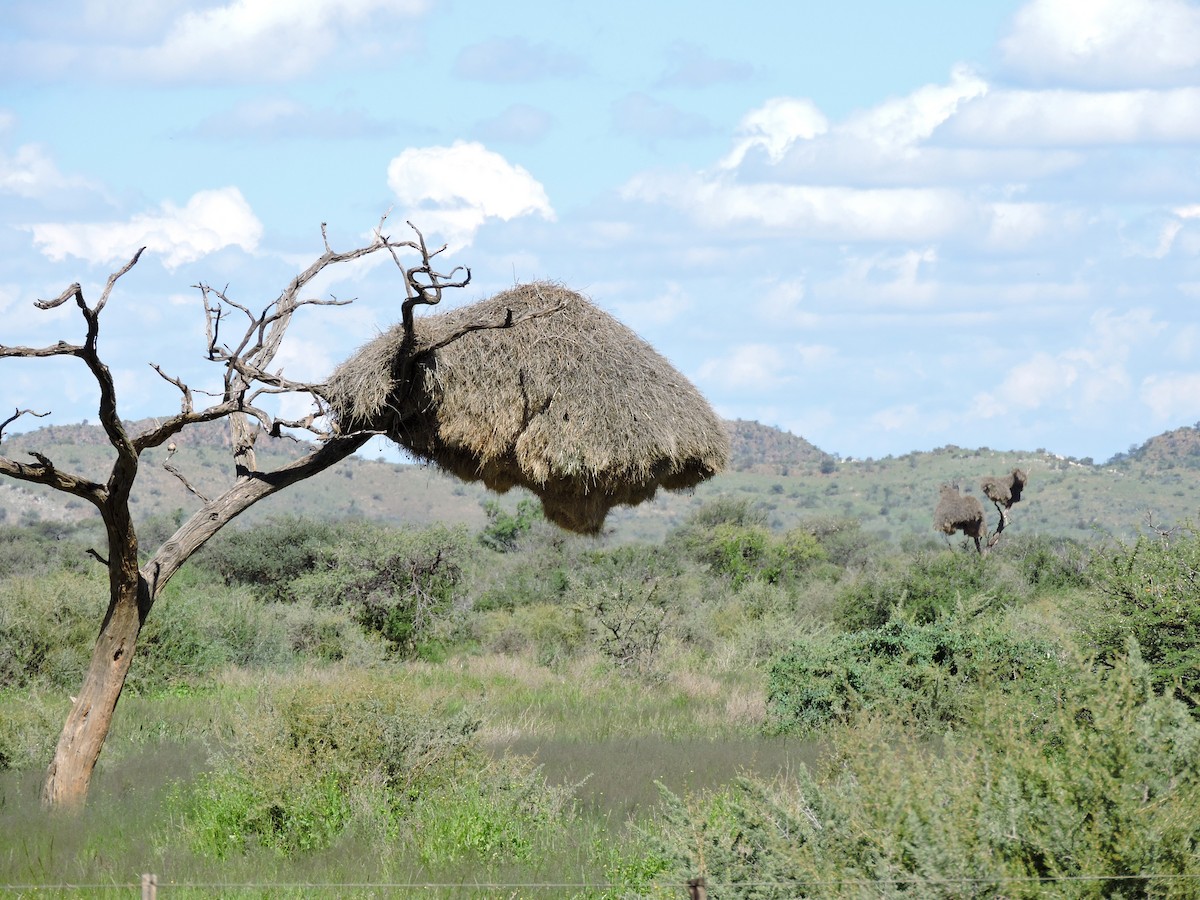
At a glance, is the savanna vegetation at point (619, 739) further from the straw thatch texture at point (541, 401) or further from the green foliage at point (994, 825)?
the straw thatch texture at point (541, 401)

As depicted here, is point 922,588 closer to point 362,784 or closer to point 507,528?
point 362,784

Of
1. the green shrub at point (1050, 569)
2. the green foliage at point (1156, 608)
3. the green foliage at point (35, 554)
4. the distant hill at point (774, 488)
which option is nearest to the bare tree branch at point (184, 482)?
the green foliage at point (1156, 608)

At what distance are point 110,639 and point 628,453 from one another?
391 cm

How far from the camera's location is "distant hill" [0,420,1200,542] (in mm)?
63688

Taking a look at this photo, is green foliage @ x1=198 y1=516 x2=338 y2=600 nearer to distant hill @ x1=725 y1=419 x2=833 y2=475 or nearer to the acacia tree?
the acacia tree

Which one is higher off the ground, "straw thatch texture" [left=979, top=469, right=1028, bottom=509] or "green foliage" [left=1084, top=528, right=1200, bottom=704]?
"straw thatch texture" [left=979, top=469, right=1028, bottom=509]

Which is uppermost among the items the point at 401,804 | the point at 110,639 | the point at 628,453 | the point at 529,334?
the point at 529,334

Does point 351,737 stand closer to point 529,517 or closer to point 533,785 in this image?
point 533,785

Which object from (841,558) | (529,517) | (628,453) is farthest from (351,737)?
(841,558)

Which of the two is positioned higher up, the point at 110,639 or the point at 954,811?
the point at 110,639

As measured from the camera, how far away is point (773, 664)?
48.2 ft

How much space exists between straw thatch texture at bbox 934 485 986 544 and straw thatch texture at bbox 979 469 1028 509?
0.42 m

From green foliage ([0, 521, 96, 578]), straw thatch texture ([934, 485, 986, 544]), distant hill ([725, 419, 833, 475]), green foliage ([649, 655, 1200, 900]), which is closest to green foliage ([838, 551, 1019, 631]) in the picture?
straw thatch texture ([934, 485, 986, 544])

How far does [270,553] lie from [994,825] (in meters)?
25.6
